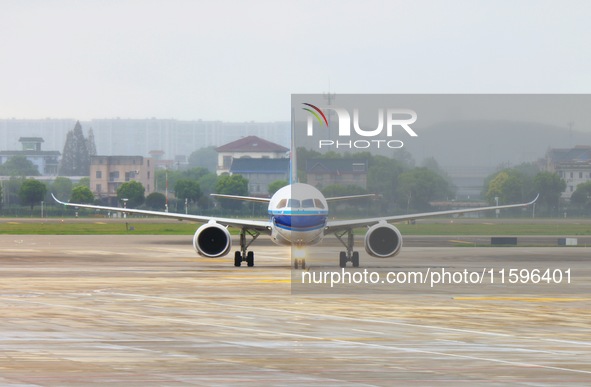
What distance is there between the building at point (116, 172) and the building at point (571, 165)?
104 m

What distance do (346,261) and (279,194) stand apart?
12.0ft

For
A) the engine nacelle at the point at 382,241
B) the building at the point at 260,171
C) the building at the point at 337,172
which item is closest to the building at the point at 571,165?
the building at the point at 337,172

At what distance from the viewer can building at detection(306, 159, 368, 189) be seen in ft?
222

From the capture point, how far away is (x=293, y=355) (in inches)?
637

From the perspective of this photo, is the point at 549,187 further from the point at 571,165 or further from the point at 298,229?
the point at 298,229

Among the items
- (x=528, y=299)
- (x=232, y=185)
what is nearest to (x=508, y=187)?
(x=528, y=299)

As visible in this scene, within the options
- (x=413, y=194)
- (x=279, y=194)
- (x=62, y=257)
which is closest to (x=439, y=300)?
(x=279, y=194)

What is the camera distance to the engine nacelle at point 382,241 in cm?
4059

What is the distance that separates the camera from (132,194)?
148 meters

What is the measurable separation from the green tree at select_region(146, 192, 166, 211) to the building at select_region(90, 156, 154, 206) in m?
40.0

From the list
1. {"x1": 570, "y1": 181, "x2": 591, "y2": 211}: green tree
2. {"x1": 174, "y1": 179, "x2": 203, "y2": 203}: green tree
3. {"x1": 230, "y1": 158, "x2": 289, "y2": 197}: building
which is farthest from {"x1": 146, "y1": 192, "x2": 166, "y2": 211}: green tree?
{"x1": 570, "y1": 181, "x2": 591, "y2": 211}: green tree

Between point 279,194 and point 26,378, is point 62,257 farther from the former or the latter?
point 26,378

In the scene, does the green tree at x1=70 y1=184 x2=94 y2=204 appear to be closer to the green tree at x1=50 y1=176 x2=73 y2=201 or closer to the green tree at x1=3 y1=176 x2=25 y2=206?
the green tree at x1=50 y1=176 x2=73 y2=201

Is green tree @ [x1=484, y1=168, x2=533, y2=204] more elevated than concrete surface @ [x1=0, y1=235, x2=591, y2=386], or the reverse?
green tree @ [x1=484, y1=168, x2=533, y2=204]
